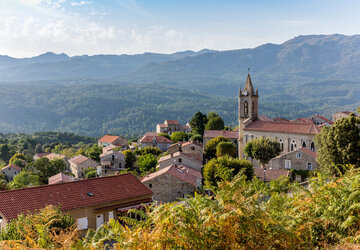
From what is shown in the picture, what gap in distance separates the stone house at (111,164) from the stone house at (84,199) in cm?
3384

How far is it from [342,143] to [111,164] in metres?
41.2

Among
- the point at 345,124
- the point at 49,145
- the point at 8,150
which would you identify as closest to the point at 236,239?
the point at 345,124

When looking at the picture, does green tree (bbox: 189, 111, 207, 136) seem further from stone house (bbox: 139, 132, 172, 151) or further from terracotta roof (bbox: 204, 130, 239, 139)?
terracotta roof (bbox: 204, 130, 239, 139)

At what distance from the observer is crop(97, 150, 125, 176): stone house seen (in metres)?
57.2

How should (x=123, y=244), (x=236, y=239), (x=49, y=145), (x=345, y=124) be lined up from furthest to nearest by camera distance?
(x=49, y=145) → (x=345, y=124) → (x=236, y=239) → (x=123, y=244)

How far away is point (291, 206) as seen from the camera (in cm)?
639

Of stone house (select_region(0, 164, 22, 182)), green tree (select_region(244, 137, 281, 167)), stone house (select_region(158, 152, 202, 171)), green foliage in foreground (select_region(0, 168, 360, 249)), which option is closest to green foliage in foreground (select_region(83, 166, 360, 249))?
green foliage in foreground (select_region(0, 168, 360, 249))

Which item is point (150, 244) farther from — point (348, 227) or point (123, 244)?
point (348, 227)

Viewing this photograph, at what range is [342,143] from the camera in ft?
91.0

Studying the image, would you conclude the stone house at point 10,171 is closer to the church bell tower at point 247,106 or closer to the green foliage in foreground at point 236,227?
the church bell tower at point 247,106

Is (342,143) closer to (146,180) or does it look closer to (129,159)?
(146,180)

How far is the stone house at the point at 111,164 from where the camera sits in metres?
57.2

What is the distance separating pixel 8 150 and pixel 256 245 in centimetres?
11948

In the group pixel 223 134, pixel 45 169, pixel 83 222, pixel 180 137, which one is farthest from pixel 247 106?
pixel 83 222
